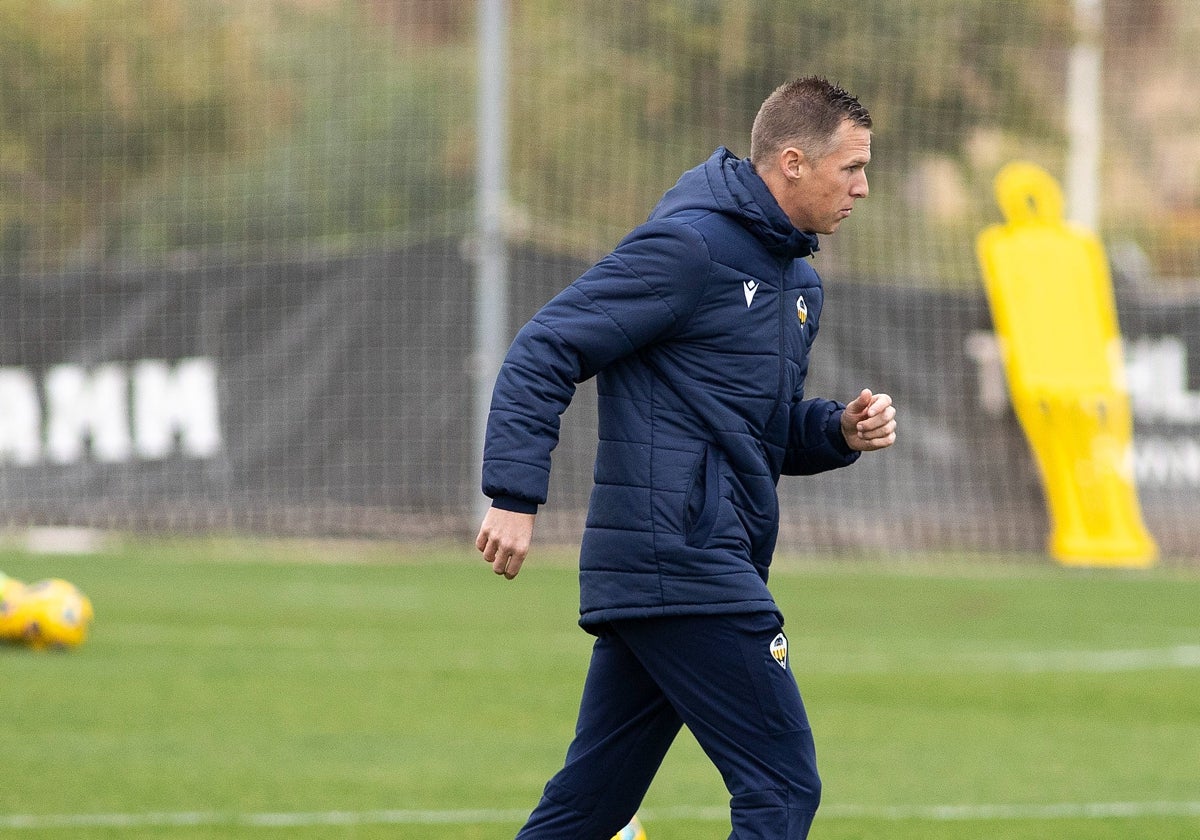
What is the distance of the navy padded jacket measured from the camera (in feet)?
13.3

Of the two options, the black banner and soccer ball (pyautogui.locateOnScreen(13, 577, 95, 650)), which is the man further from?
the black banner

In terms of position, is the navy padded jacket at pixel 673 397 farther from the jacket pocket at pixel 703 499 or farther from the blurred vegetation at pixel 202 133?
the blurred vegetation at pixel 202 133

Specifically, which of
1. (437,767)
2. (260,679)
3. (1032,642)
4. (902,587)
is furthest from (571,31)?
(437,767)

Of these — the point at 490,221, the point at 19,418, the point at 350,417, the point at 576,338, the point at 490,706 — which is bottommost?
the point at 19,418

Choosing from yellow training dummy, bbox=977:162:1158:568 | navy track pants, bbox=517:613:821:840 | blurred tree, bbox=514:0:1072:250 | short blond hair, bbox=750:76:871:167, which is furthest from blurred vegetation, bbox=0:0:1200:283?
navy track pants, bbox=517:613:821:840

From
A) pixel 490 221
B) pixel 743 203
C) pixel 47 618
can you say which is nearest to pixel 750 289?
pixel 743 203

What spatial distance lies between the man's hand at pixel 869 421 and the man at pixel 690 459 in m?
0.19

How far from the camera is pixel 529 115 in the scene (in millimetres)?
18484

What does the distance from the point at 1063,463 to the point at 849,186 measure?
1182 cm

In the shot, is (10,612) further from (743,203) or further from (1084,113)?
(1084,113)

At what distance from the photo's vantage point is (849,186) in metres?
4.35

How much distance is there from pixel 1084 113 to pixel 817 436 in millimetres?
13944

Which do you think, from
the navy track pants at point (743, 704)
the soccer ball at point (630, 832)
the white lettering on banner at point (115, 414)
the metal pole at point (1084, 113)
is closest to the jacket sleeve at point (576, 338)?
the navy track pants at point (743, 704)

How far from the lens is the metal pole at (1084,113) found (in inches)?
683
